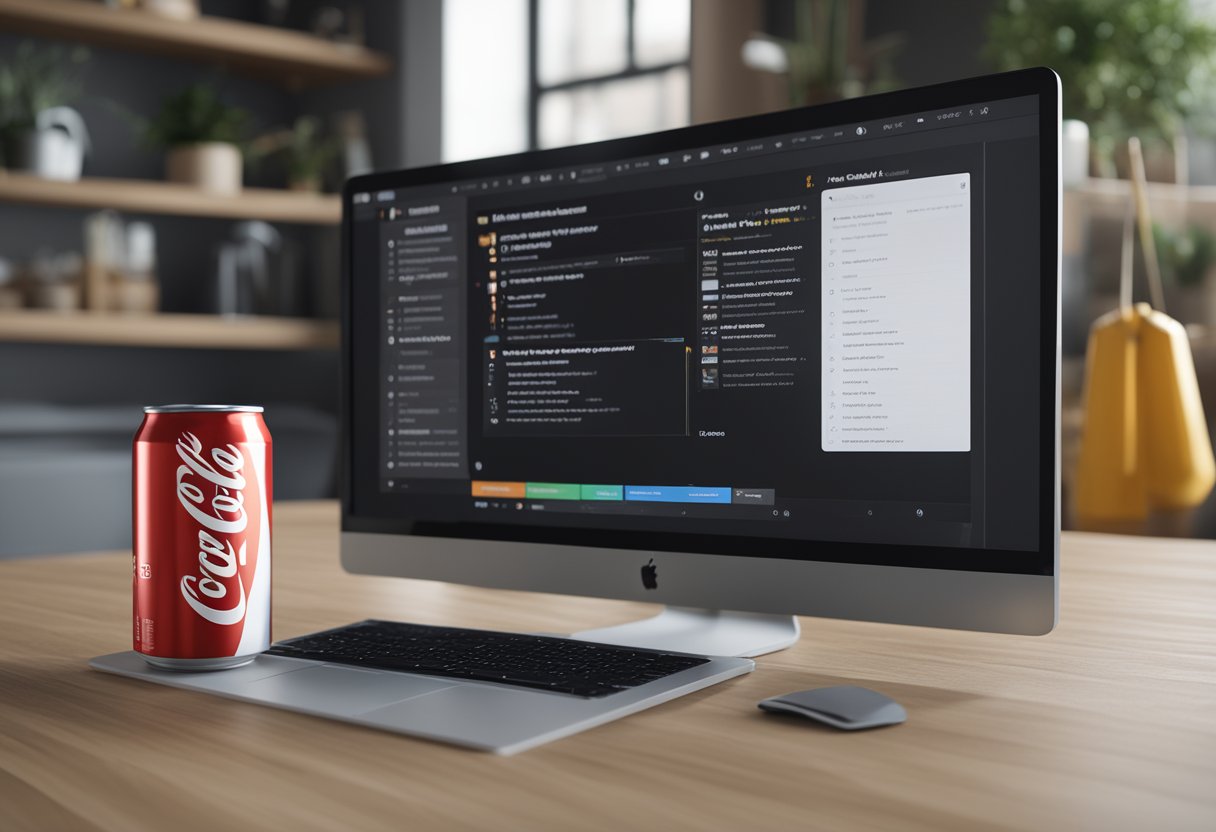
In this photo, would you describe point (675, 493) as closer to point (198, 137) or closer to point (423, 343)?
point (423, 343)

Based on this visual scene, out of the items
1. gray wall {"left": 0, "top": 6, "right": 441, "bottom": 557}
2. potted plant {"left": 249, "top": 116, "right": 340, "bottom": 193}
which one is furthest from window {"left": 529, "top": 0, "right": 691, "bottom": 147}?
potted plant {"left": 249, "top": 116, "right": 340, "bottom": 193}

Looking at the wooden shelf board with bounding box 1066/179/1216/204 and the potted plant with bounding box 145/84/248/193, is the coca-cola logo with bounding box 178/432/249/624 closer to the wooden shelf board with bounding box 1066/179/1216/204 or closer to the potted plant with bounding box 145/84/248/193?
the wooden shelf board with bounding box 1066/179/1216/204

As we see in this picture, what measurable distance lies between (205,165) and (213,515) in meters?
3.31

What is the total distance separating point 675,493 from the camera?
3.00 feet

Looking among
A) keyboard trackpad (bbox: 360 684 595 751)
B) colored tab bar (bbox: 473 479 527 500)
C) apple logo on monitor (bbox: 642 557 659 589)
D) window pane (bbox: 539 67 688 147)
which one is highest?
window pane (bbox: 539 67 688 147)

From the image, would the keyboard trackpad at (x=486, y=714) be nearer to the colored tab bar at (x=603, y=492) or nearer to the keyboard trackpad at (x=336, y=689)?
the keyboard trackpad at (x=336, y=689)

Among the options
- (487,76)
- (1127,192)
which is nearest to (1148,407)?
(1127,192)

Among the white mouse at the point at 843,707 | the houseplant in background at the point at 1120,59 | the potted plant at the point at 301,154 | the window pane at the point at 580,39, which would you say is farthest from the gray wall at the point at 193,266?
the white mouse at the point at 843,707

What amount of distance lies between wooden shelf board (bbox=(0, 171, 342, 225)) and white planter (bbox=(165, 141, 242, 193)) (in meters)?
0.03

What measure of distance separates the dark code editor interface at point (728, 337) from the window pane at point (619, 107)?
125 inches

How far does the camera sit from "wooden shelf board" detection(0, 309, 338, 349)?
3.45m

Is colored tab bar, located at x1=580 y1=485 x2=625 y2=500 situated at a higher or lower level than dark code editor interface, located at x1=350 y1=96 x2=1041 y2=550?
lower

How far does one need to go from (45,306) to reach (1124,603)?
3317 mm

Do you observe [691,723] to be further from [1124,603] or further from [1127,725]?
[1124,603]
